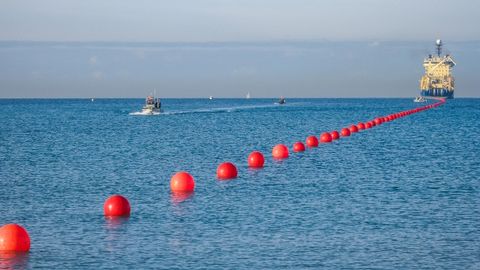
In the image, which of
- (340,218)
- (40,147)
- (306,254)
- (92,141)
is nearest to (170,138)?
(92,141)

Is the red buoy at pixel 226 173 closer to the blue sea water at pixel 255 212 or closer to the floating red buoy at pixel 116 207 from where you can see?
the blue sea water at pixel 255 212

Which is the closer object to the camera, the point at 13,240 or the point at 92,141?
the point at 13,240

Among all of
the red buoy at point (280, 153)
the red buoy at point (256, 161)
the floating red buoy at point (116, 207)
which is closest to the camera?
the floating red buoy at point (116, 207)

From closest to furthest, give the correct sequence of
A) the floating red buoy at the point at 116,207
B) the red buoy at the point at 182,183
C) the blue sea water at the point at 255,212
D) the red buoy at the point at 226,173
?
the blue sea water at the point at 255,212 < the floating red buoy at the point at 116,207 < the red buoy at the point at 182,183 < the red buoy at the point at 226,173

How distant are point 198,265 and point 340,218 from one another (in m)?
7.44

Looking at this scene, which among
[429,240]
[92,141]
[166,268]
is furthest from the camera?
[92,141]

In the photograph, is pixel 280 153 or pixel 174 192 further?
pixel 280 153

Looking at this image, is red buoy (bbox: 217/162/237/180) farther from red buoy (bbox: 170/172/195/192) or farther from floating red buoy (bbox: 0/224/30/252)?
floating red buoy (bbox: 0/224/30/252)

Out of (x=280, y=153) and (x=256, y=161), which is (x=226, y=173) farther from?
(x=280, y=153)

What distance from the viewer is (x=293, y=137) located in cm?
7838

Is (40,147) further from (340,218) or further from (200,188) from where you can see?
(340,218)

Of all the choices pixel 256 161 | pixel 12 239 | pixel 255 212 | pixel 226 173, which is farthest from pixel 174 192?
pixel 12 239

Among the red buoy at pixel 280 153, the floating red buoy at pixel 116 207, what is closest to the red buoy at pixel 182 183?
the floating red buoy at pixel 116 207

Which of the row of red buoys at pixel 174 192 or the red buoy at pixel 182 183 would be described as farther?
the red buoy at pixel 182 183
